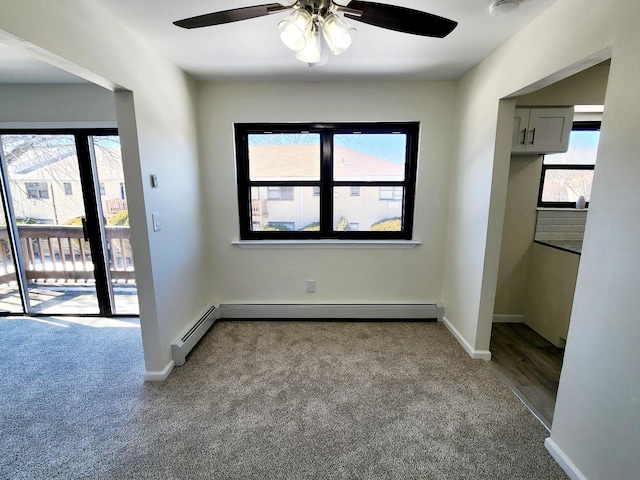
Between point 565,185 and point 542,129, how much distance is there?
864 millimetres

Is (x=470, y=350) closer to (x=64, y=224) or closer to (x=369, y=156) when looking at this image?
(x=369, y=156)

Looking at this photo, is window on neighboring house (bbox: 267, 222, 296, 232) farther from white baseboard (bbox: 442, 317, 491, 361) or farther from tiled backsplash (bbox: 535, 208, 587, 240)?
tiled backsplash (bbox: 535, 208, 587, 240)

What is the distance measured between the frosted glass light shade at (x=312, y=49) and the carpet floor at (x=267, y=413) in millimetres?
2119

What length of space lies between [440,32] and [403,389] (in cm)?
216

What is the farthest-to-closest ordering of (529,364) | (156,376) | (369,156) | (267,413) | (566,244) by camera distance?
(369,156), (566,244), (529,364), (156,376), (267,413)

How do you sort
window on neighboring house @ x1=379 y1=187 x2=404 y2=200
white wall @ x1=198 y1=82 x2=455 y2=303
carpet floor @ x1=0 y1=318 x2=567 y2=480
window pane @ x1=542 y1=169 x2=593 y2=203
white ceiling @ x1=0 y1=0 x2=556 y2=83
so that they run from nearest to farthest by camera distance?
carpet floor @ x1=0 y1=318 x2=567 y2=480 → white ceiling @ x1=0 y1=0 x2=556 y2=83 → white wall @ x1=198 y1=82 x2=455 y2=303 → window pane @ x1=542 y1=169 x2=593 y2=203 → window on neighboring house @ x1=379 y1=187 x2=404 y2=200

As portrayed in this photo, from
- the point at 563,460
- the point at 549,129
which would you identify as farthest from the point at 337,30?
the point at 563,460

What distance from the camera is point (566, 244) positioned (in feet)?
8.70

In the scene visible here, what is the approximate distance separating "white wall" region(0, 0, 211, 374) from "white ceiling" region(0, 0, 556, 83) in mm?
171

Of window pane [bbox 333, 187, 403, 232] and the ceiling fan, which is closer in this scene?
the ceiling fan

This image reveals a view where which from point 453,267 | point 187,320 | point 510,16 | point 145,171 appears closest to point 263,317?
point 187,320

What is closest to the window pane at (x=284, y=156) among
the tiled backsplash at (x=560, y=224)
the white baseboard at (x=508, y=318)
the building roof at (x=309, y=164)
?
the building roof at (x=309, y=164)

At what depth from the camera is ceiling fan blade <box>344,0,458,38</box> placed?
3.66ft

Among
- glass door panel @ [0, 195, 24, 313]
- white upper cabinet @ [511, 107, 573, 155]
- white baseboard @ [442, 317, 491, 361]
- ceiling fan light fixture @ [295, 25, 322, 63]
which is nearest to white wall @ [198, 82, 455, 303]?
white baseboard @ [442, 317, 491, 361]
